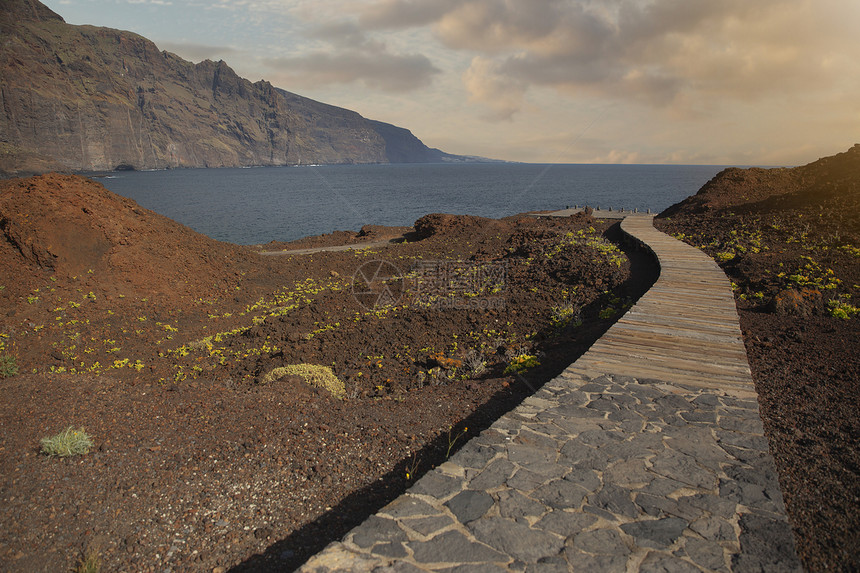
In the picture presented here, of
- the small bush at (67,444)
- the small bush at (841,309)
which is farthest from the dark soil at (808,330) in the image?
the small bush at (67,444)

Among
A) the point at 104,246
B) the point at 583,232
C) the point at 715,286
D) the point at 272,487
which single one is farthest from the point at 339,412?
the point at 583,232

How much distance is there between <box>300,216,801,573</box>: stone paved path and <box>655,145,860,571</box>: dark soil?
1.02 ft

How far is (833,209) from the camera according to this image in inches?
504

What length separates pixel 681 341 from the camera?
228 inches

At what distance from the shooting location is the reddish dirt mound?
11.3 m

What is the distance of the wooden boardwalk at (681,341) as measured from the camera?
4902mm

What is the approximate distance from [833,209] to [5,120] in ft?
627


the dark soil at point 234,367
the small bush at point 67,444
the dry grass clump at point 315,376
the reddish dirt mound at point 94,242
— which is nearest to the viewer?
the dark soil at point 234,367

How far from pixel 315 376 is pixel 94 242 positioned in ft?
29.3

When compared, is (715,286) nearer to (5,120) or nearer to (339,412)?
(339,412)

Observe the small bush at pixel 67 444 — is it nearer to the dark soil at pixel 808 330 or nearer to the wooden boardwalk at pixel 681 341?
the wooden boardwalk at pixel 681 341

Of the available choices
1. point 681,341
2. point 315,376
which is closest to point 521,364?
point 681,341

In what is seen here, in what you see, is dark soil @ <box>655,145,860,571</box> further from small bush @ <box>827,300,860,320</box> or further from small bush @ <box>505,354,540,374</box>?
small bush @ <box>505,354,540,374</box>

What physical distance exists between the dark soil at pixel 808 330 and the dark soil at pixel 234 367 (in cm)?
224
